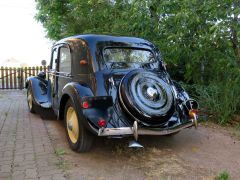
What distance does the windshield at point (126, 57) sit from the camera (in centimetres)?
480

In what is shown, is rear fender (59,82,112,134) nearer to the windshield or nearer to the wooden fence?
the windshield

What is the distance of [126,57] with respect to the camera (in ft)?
16.4

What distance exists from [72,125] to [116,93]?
0.90 meters

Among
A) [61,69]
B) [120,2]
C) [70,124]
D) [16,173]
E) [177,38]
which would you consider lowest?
[16,173]

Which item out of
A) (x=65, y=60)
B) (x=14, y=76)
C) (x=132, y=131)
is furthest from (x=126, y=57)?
(x=14, y=76)

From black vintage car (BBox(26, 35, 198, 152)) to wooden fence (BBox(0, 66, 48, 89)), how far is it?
950 cm

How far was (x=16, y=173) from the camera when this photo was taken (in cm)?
367

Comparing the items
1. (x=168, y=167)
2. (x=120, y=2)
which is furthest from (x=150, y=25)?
(x=168, y=167)

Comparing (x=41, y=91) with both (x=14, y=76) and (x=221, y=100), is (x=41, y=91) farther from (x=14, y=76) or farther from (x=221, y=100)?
(x=14, y=76)

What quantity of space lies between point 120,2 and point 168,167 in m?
6.99

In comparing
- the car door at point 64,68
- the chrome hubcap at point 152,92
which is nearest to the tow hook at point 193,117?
the chrome hubcap at point 152,92

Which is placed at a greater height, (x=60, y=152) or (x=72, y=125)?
(x=72, y=125)

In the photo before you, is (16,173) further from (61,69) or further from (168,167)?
(61,69)

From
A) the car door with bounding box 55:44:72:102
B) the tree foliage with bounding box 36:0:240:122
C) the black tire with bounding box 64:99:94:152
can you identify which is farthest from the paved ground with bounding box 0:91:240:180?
the tree foliage with bounding box 36:0:240:122
